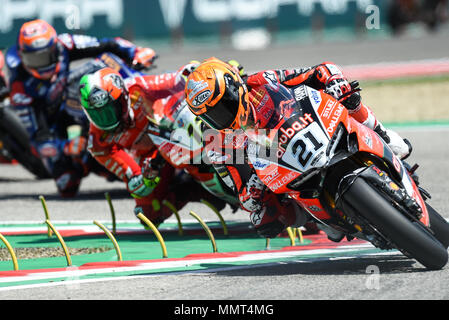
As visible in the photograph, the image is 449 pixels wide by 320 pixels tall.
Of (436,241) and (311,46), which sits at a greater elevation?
(436,241)

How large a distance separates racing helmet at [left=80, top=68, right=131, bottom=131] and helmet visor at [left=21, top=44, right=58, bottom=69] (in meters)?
2.22

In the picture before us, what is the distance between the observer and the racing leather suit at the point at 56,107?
1095cm

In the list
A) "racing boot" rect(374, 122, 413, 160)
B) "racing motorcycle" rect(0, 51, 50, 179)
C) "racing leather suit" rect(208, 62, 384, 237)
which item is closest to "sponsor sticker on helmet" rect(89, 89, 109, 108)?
"racing leather suit" rect(208, 62, 384, 237)

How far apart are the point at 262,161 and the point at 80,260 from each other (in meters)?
2.02

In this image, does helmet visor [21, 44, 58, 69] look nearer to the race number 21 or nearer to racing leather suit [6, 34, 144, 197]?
racing leather suit [6, 34, 144, 197]

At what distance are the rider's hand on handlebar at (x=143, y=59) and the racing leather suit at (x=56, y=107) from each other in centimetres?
43

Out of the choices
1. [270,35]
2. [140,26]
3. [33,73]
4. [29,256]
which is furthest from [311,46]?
[29,256]

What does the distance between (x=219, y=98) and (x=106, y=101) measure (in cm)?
263

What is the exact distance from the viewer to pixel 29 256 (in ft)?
24.4

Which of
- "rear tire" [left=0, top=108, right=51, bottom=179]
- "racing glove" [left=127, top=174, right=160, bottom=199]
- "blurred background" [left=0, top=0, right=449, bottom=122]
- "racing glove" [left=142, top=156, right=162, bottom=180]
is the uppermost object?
"racing glove" [left=142, top=156, right=162, bottom=180]

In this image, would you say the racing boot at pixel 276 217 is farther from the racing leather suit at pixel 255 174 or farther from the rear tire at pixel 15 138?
the rear tire at pixel 15 138

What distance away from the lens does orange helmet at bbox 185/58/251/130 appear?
19.6 ft
